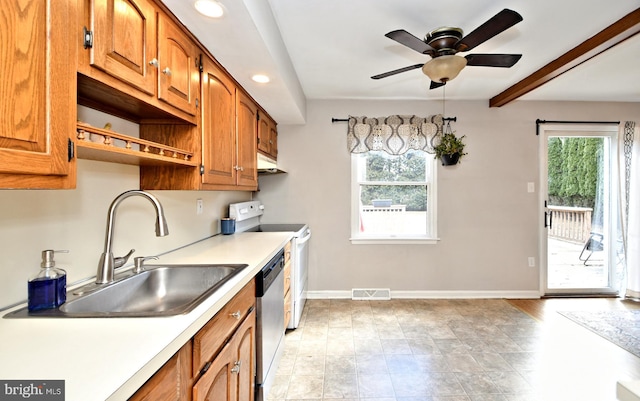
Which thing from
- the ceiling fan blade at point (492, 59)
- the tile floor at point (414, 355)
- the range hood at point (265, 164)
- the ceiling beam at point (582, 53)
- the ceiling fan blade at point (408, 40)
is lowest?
the tile floor at point (414, 355)

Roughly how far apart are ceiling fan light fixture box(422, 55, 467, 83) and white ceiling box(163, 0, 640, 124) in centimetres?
29

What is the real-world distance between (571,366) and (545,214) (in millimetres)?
2019

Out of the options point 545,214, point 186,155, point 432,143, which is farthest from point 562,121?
point 186,155

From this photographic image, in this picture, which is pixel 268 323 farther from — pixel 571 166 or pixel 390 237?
pixel 571 166

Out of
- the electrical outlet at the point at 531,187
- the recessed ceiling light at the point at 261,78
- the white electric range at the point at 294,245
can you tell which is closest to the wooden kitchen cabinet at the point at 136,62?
the recessed ceiling light at the point at 261,78

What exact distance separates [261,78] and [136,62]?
3.78 ft

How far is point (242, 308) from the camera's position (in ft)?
4.79

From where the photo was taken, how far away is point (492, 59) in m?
2.06

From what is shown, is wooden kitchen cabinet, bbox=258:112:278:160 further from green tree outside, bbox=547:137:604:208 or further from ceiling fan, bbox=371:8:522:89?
green tree outside, bbox=547:137:604:208

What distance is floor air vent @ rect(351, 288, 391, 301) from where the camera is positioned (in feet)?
12.1

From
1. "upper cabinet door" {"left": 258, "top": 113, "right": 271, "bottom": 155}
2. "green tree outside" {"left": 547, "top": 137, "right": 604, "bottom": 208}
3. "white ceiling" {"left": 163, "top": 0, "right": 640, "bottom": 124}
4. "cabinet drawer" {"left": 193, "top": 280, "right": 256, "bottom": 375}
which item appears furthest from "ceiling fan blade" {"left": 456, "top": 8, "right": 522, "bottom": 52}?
"green tree outside" {"left": 547, "top": 137, "right": 604, "bottom": 208}

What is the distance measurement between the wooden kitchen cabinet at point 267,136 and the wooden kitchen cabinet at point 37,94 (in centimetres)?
210

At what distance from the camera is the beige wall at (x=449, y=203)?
12.1ft

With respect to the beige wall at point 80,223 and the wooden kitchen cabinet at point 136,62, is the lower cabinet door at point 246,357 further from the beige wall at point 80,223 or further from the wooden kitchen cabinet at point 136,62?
the wooden kitchen cabinet at point 136,62
